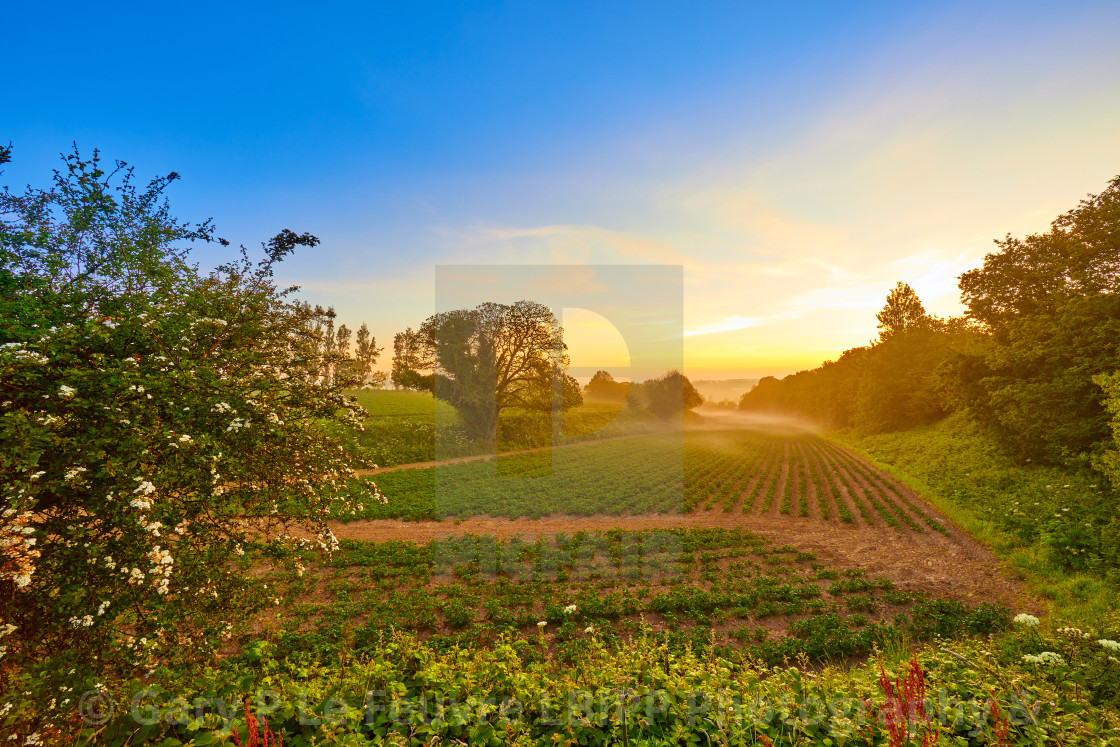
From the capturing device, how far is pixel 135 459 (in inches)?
200

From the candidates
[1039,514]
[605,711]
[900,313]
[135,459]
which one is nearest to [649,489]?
[1039,514]

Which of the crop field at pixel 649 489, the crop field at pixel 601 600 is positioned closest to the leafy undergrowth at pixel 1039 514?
the crop field at pixel 649 489

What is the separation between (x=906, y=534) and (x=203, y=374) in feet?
83.9

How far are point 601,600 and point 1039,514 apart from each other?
60.6 ft

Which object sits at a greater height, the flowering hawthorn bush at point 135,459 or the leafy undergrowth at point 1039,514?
the flowering hawthorn bush at point 135,459

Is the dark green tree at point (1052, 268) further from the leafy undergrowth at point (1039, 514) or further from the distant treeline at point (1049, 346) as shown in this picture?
the leafy undergrowth at point (1039, 514)

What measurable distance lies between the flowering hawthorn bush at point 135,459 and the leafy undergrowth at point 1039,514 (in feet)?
58.0

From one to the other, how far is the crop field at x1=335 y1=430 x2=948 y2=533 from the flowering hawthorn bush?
30.9 ft

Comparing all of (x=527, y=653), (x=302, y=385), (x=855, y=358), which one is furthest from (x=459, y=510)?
(x=855, y=358)

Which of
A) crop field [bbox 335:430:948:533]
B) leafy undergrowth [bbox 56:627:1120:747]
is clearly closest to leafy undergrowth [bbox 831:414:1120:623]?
crop field [bbox 335:430:948:533]

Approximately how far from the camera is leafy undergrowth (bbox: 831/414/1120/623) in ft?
39.1

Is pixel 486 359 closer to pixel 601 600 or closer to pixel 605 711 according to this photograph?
pixel 601 600

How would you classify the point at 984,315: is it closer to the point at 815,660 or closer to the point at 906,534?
the point at 906,534

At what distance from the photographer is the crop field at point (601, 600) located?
1012cm
